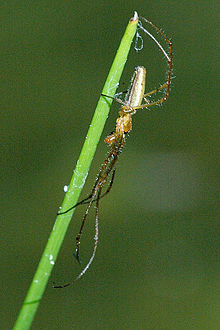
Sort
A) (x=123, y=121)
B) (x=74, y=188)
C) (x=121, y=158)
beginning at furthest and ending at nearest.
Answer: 1. (x=121, y=158)
2. (x=123, y=121)
3. (x=74, y=188)

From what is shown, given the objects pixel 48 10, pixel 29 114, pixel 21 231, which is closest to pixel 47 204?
pixel 21 231

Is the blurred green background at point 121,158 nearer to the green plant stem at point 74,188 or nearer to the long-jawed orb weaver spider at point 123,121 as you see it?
the long-jawed orb weaver spider at point 123,121

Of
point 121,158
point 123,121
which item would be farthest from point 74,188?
point 121,158

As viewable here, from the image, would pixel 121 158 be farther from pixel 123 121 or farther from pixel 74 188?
pixel 74 188

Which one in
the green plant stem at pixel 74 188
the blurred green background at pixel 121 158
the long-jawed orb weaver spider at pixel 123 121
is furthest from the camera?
the blurred green background at pixel 121 158

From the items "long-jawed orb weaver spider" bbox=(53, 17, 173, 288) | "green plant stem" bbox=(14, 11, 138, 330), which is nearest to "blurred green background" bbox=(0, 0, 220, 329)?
"long-jawed orb weaver spider" bbox=(53, 17, 173, 288)

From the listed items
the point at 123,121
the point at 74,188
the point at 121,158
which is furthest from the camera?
the point at 121,158

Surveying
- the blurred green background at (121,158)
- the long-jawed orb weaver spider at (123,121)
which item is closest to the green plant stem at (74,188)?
the long-jawed orb weaver spider at (123,121)
